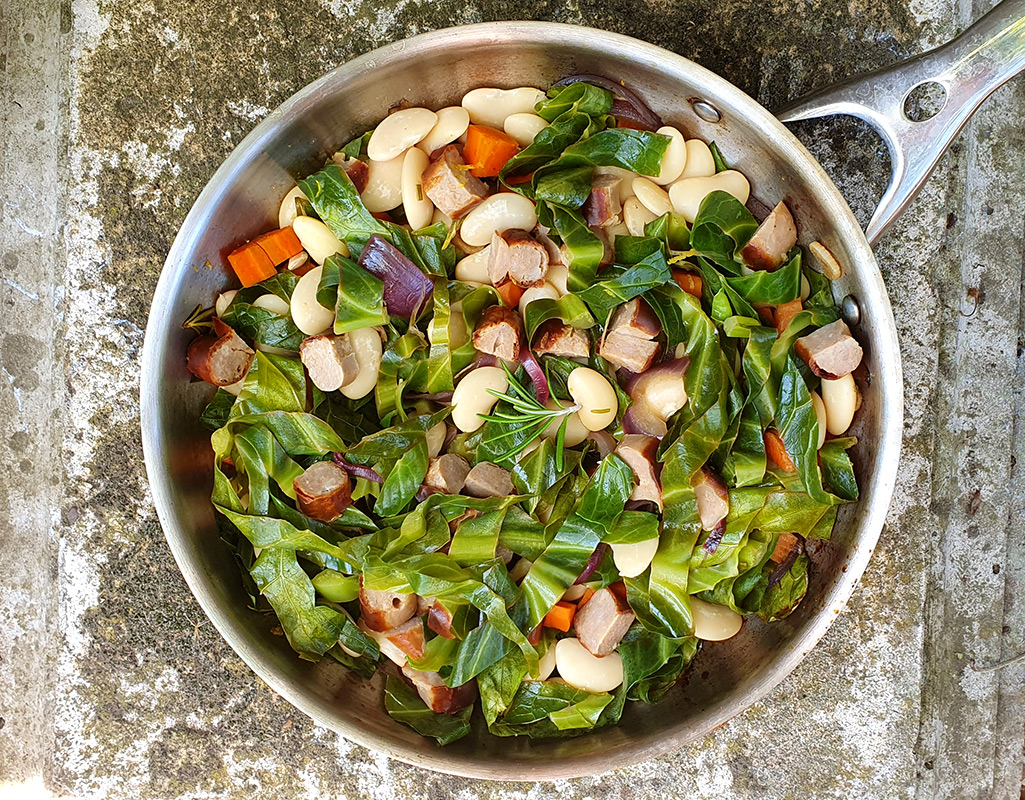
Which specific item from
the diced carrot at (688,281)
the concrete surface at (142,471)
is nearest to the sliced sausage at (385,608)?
the concrete surface at (142,471)

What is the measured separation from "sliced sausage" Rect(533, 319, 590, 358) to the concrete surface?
0.64 metres

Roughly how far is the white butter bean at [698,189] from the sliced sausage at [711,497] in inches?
17.1

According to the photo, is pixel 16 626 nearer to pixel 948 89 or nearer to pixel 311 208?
pixel 311 208

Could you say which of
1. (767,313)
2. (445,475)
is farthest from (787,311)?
(445,475)

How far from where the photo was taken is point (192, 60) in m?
1.61

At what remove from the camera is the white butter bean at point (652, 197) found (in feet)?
4.48

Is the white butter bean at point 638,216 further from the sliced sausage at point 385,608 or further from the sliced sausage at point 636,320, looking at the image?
the sliced sausage at point 385,608

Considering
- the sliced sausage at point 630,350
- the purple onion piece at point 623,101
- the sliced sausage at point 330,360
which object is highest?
the purple onion piece at point 623,101

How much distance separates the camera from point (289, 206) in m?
1.42

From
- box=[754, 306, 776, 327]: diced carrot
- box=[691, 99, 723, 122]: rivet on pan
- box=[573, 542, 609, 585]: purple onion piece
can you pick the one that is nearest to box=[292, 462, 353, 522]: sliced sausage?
box=[573, 542, 609, 585]: purple onion piece

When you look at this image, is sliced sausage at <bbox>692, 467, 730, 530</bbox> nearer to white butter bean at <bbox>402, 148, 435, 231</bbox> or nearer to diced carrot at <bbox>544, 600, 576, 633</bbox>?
diced carrot at <bbox>544, 600, 576, 633</bbox>

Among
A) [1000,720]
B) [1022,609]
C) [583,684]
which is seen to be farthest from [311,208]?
[1000,720]

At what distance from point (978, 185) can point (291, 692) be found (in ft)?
5.37

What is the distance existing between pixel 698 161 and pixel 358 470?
0.78 meters
